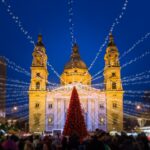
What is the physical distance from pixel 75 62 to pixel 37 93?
15555mm

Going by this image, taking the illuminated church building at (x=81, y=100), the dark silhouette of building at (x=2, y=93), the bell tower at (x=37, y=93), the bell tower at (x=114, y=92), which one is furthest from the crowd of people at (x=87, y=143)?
the dark silhouette of building at (x=2, y=93)

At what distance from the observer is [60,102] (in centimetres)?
7369

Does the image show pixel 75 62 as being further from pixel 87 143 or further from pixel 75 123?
pixel 87 143

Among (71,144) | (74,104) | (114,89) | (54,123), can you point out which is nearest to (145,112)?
(114,89)

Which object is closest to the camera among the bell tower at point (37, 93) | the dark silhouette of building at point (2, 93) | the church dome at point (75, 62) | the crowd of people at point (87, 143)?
the crowd of people at point (87, 143)

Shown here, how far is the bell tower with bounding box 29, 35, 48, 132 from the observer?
234ft

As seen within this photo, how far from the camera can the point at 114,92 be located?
7281 cm

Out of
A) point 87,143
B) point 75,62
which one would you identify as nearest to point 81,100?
point 75,62

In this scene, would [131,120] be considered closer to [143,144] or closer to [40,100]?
[40,100]

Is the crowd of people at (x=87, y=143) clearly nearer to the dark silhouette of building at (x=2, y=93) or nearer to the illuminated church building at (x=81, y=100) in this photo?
the illuminated church building at (x=81, y=100)

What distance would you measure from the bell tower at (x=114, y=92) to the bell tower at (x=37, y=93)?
12.0 m

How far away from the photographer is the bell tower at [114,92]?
236ft

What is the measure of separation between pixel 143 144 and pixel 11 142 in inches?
178

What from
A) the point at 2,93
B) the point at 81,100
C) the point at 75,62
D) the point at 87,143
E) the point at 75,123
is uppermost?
the point at 75,62
